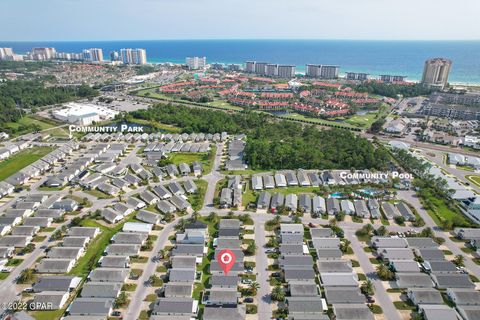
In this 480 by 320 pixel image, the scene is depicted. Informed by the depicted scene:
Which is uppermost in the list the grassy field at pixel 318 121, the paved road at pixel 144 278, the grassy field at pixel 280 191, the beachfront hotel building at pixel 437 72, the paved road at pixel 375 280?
the beachfront hotel building at pixel 437 72

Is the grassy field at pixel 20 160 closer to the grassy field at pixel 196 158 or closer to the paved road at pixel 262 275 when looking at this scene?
the grassy field at pixel 196 158

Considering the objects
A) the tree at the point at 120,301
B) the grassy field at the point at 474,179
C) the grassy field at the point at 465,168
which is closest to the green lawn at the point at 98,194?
the tree at the point at 120,301

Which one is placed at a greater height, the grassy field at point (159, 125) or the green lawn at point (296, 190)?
the grassy field at point (159, 125)

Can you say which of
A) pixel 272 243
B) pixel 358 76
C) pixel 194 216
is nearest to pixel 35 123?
pixel 194 216

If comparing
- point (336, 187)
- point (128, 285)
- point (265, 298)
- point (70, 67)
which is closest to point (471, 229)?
point (336, 187)

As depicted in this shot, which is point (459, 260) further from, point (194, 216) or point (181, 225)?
point (181, 225)

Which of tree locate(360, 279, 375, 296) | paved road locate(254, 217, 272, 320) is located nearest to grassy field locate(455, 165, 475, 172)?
tree locate(360, 279, 375, 296)

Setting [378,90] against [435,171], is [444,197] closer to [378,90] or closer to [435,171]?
[435,171]

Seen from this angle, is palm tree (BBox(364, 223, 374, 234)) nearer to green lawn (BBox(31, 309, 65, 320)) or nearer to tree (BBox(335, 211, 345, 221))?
tree (BBox(335, 211, 345, 221))
